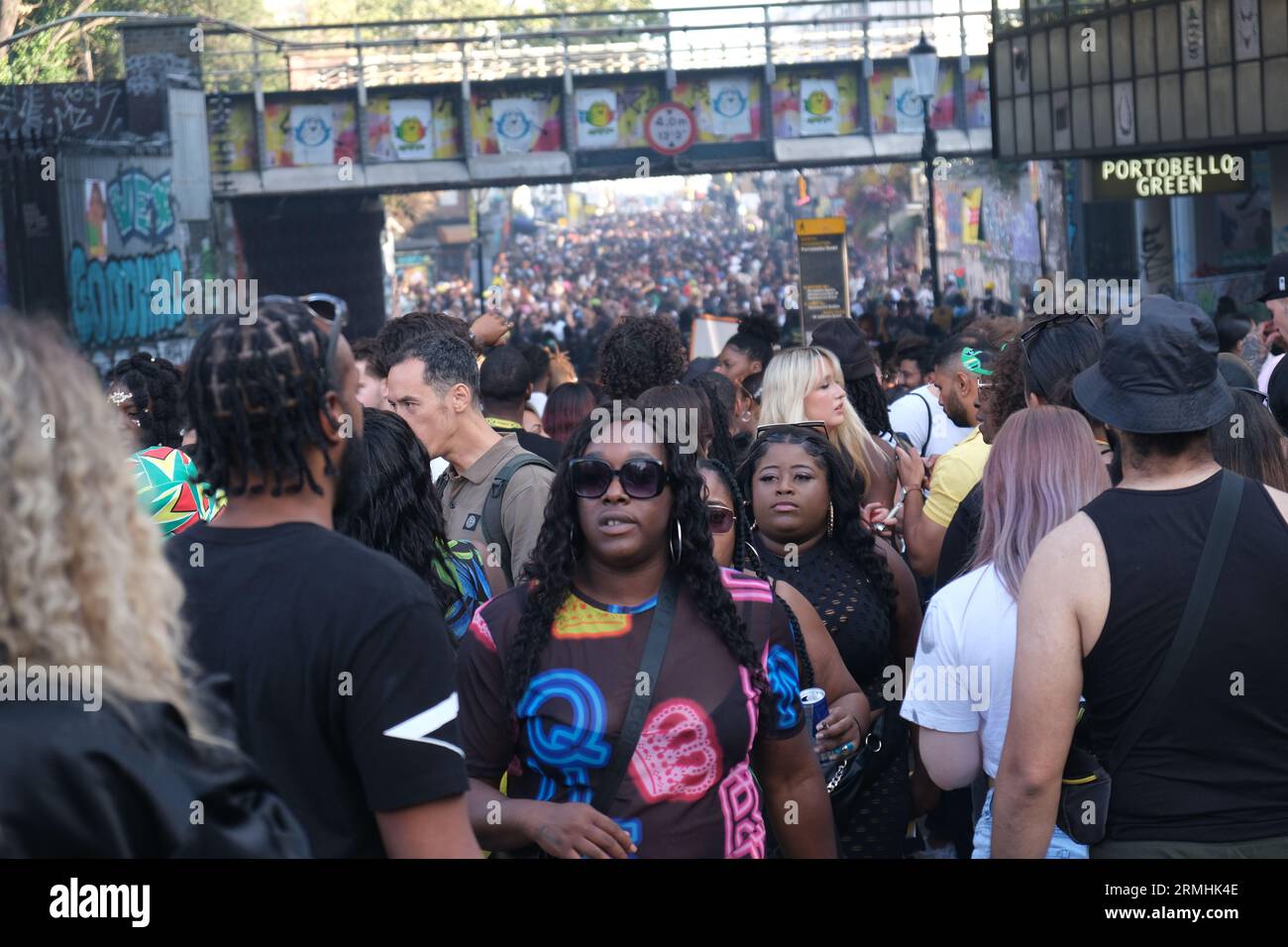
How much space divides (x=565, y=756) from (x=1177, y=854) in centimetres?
127

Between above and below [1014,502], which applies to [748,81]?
above

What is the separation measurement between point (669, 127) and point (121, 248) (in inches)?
423

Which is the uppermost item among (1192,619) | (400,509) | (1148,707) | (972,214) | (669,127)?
(669,127)

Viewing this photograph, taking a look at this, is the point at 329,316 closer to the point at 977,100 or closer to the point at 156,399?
the point at 156,399

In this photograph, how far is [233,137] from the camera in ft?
105

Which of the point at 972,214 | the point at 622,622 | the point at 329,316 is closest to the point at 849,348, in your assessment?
the point at 622,622

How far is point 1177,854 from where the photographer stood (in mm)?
3369

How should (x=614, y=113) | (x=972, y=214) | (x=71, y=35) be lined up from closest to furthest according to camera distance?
(x=614, y=113) → (x=71, y=35) → (x=972, y=214)

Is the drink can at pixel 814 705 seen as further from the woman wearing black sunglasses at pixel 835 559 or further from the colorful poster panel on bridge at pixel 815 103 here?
the colorful poster panel on bridge at pixel 815 103

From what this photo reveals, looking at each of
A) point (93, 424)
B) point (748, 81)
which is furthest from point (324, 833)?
point (748, 81)

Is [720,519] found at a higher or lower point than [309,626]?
lower

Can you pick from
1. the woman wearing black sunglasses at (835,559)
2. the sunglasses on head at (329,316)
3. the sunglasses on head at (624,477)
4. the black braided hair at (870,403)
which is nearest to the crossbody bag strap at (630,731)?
Answer: the sunglasses on head at (624,477)

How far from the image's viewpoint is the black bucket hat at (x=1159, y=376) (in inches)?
138

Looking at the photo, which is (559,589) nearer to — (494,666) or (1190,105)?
(494,666)
